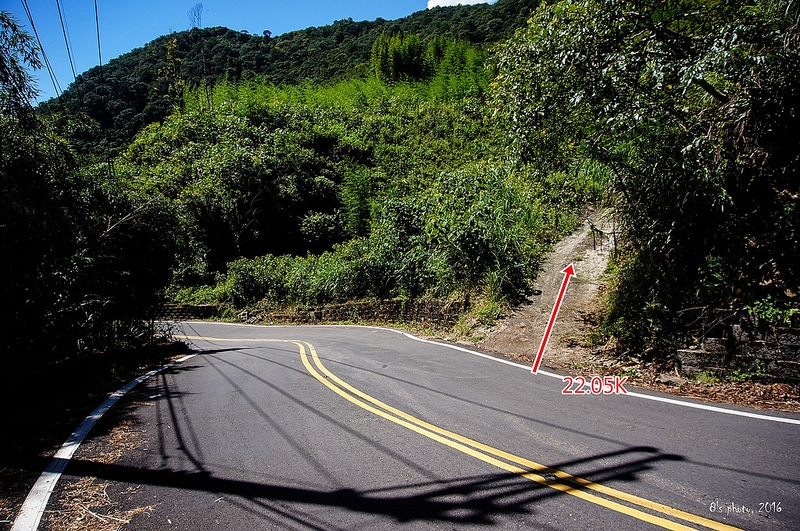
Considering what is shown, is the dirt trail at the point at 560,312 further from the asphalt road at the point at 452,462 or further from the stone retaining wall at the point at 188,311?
the stone retaining wall at the point at 188,311

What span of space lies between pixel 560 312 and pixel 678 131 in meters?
4.37

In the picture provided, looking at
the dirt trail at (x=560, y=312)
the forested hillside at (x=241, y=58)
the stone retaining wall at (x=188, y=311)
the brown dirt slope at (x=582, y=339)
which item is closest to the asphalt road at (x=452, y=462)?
the brown dirt slope at (x=582, y=339)

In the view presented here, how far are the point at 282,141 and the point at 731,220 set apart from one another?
113ft

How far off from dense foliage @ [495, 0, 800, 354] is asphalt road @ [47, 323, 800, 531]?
2730mm

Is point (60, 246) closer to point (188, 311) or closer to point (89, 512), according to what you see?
point (89, 512)

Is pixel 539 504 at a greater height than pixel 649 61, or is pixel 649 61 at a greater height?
pixel 649 61

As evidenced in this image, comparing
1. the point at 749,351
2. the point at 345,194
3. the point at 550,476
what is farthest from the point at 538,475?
the point at 345,194

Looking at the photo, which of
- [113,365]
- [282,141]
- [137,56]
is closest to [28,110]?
[113,365]

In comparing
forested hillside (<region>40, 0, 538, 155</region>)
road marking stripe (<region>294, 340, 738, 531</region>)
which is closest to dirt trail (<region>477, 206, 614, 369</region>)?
road marking stripe (<region>294, 340, 738, 531</region>)

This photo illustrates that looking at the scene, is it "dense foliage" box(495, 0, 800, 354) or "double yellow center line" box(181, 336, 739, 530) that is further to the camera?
"dense foliage" box(495, 0, 800, 354)

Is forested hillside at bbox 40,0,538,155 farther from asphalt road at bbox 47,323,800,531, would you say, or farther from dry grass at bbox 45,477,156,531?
dry grass at bbox 45,477,156,531

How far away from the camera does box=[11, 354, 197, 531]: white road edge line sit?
3.31 meters

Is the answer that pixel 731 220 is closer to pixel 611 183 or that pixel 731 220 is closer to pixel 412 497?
pixel 611 183

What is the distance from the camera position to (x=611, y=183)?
905 cm
